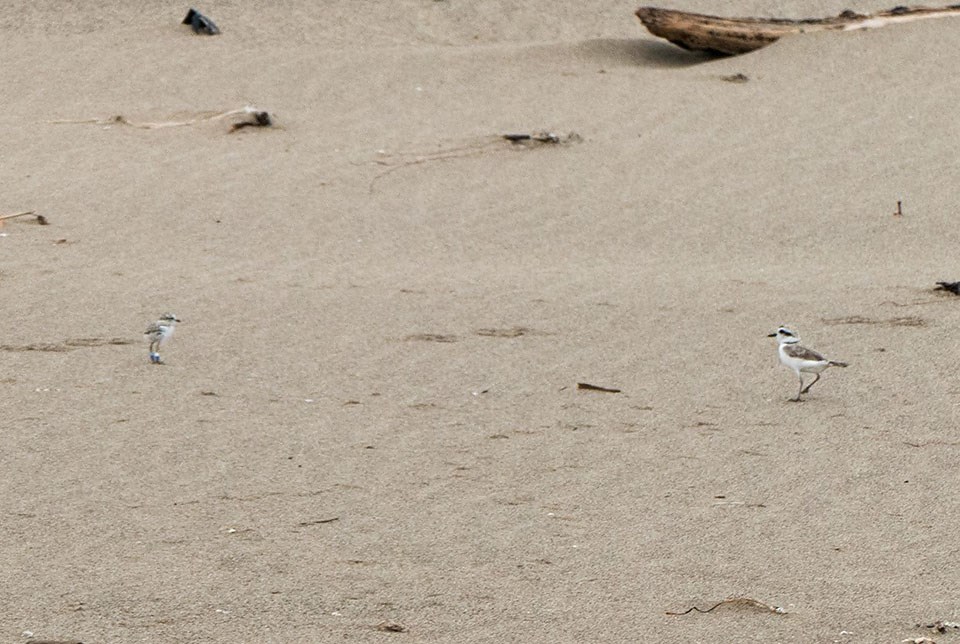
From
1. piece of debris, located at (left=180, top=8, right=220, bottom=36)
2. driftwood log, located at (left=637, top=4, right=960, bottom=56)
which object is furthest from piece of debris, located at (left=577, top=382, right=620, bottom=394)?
piece of debris, located at (left=180, top=8, right=220, bottom=36)

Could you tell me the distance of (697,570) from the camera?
5.14 metres

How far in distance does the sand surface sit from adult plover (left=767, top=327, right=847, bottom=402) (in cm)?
18

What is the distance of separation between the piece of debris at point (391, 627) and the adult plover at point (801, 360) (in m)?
3.39

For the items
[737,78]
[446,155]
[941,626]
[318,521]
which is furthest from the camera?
[737,78]

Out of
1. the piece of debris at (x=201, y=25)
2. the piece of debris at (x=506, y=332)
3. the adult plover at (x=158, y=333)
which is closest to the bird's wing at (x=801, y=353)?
the piece of debris at (x=506, y=332)

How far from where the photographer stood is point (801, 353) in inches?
292

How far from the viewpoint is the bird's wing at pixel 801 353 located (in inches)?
288

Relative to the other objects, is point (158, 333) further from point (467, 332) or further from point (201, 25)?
point (201, 25)

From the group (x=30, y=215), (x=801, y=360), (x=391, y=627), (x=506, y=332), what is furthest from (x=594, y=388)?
(x=30, y=215)

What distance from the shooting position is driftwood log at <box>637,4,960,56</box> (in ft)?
49.2

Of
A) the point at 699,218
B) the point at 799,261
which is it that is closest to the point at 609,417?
the point at 799,261

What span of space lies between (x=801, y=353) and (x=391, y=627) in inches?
137

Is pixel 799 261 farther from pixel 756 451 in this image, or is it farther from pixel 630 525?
pixel 630 525

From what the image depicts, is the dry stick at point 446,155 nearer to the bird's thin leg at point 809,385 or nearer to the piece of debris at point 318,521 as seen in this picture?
the bird's thin leg at point 809,385
